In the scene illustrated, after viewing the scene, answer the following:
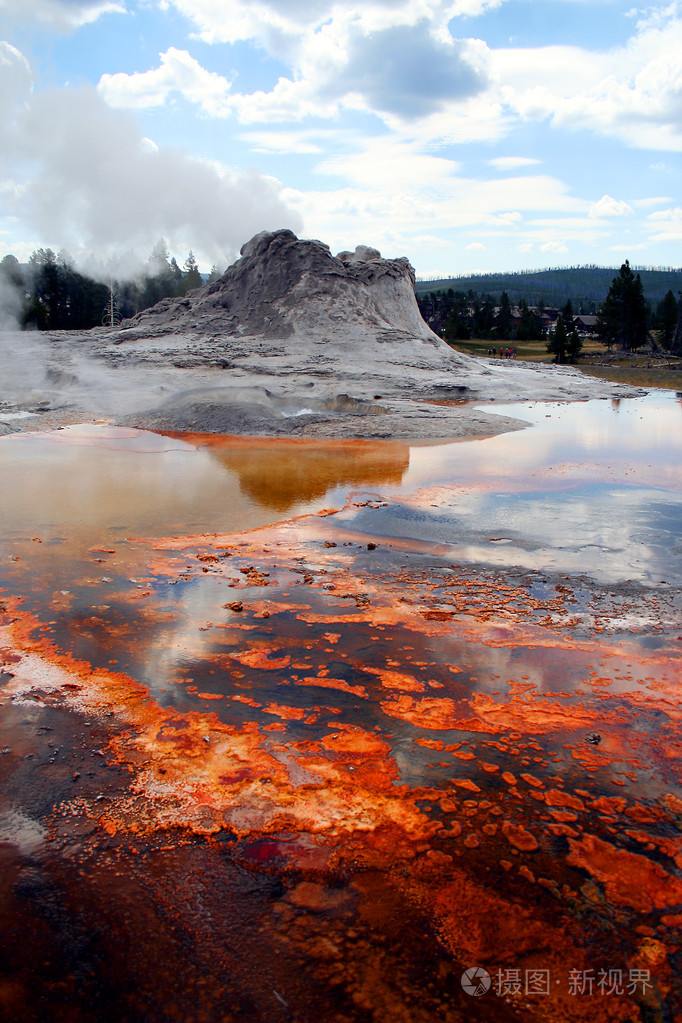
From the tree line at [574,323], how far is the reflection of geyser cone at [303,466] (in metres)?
32.0

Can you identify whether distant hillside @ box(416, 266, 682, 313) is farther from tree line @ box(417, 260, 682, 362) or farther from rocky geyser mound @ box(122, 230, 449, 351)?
rocky geyser mound @ box(122, 230, 449, 351)

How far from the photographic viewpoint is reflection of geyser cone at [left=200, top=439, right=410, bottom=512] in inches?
406

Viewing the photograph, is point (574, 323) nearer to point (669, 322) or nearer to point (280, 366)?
point (669, 322)

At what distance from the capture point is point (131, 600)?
5938 mm

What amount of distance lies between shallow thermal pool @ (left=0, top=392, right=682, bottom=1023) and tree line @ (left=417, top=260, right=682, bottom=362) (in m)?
39.2

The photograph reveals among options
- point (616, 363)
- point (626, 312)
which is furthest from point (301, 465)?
point (626, 312)

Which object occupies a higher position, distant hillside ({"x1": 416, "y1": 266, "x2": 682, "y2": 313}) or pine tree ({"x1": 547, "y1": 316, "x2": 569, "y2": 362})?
distant hillside ({"x1": 416, "y1": 266, "x2": 682, "y2": 313})

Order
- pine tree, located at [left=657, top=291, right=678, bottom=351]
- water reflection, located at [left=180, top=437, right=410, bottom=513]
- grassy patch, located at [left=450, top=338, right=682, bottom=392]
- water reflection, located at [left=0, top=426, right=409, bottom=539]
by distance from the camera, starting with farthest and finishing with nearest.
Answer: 1. pine tree, located at [left=657, top=291, right=678, bottom=351]
2. grassy patch, located at [left=450, top=338, right=682, bottom=392]
3. water reflection, located at [left=180, top=437, right=410, bottom=513]
4. water reflection, located at [left=0, top=426, right=409, bottom=539]

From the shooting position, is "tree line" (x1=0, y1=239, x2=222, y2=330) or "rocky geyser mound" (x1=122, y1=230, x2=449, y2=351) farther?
"tree line" (x1=0, y1=239, x2=222, y2=330)

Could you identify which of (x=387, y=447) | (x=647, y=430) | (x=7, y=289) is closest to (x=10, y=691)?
(x=387, y=447)

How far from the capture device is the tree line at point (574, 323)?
4566 centimetres

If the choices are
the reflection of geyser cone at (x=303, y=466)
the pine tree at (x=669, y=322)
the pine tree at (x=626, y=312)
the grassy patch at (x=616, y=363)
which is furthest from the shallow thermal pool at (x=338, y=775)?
the pine tree at (x=669, y=322)

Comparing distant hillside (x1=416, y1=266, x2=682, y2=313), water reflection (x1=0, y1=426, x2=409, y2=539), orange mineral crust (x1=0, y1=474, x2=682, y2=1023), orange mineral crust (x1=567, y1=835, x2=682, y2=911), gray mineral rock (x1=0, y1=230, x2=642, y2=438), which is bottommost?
orange mineral crust (x1=567, y1=835, x2=682, y2=911)

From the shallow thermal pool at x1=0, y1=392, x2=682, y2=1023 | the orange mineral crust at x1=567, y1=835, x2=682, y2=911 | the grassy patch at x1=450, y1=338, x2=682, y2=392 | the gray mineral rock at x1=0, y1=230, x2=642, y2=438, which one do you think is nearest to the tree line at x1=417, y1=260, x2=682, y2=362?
the grassy patch at x1=450, y1=338, x2=682, y2=392
